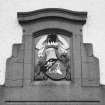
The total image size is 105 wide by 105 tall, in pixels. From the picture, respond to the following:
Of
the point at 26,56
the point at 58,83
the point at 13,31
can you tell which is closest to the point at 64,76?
the point at 58,83

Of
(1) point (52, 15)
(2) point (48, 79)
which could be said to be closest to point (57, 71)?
(2) point (48, 79)

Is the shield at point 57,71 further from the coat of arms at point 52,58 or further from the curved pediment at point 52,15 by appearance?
the curved pediment at point 52,15

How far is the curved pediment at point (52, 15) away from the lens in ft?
30.0

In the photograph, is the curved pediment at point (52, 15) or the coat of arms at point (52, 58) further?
the curved pediment at point (52, 15)

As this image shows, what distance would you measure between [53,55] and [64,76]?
585mm

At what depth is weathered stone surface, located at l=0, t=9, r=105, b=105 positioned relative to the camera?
27.9 feet

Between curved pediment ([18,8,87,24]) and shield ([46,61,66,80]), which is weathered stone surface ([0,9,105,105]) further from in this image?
shield ([46,61,66,80])

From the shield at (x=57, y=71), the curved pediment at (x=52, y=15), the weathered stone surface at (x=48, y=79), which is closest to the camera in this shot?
the weathered stone surface at (x=48, y=79)

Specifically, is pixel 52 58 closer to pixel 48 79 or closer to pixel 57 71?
pixel 57 71

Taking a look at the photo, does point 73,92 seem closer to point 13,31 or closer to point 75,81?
point 75,81

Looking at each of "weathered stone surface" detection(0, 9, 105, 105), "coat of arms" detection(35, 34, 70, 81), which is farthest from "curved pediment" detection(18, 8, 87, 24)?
"coat of arms" detection(35, 34, 70, 81)

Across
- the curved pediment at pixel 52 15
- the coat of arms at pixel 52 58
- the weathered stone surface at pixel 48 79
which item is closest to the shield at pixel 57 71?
the coat of arms at pixel 52 58

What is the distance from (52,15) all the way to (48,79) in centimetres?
160

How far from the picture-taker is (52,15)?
920 cm
